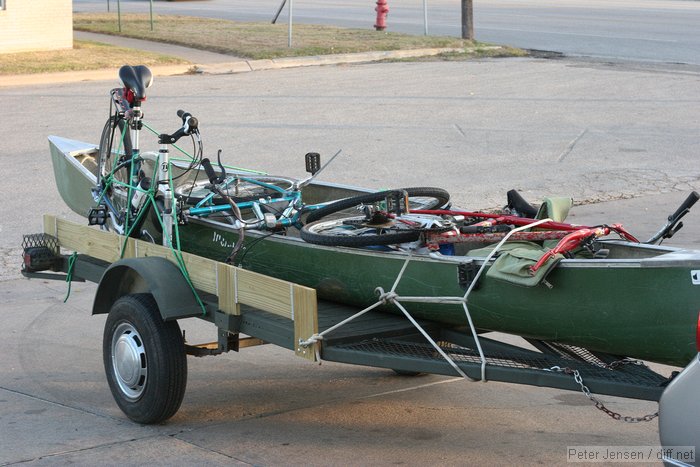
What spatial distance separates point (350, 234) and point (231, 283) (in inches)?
29.8

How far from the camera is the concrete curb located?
58.5ft

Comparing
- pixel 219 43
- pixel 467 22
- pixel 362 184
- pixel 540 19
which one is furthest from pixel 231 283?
pixel 540 19

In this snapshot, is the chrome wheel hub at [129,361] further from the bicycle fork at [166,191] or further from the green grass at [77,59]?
the green grass at [77,59]

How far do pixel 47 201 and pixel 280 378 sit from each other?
4.68 metres

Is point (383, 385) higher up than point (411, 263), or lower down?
lower down

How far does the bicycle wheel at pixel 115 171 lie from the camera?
657 cm

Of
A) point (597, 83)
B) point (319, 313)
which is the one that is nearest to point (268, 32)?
point (597, 83)

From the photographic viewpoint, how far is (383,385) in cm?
633

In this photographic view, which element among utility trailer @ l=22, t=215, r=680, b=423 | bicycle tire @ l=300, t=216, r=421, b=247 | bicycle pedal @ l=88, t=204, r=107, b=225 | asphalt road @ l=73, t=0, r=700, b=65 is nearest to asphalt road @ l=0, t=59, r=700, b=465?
utility trailer @ l=22, t=215, r=680, b=423

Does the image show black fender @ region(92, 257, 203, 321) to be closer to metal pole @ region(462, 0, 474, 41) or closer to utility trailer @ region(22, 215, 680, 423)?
utility trailer @ region(22, 215, 680, 423)

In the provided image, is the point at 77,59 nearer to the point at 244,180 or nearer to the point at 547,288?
the point at 244,180

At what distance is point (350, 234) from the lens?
5715 mm

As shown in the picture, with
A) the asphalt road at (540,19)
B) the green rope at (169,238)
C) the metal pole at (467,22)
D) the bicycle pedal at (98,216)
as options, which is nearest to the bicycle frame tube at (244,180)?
the green rope at (169,238)

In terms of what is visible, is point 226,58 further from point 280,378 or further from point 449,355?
point 449,355
